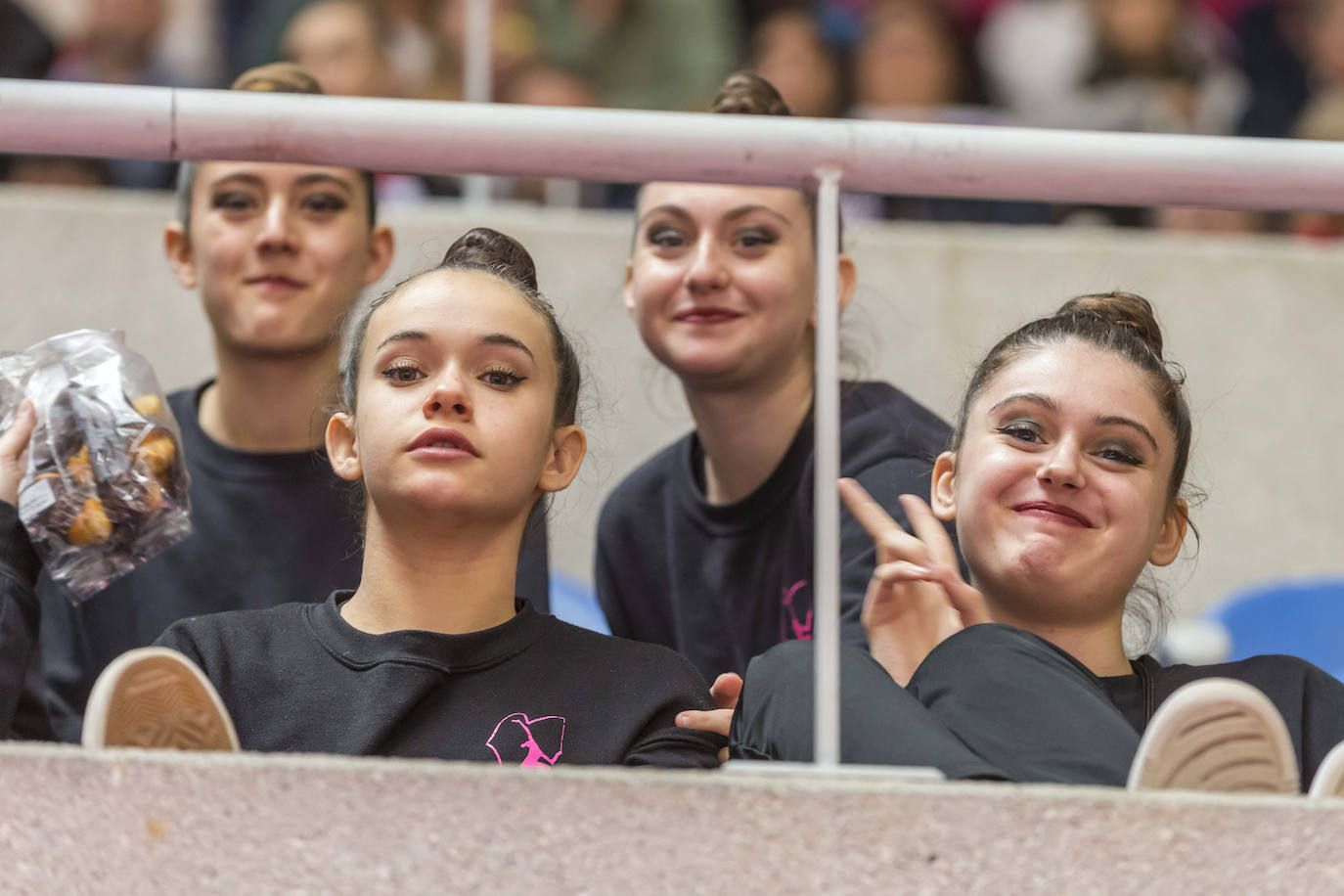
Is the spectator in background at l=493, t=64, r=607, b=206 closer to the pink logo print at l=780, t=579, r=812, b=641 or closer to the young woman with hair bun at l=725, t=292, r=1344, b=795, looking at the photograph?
the pink logo print at l=780, t=579, r=812, b=641

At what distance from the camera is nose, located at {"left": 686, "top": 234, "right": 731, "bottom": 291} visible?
92.7 inches

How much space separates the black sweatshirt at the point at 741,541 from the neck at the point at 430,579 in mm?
467

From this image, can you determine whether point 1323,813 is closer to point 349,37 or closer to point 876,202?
point 876,202

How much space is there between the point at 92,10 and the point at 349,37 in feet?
2.83

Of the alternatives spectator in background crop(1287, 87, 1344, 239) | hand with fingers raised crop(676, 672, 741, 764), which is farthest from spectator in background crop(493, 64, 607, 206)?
hand with fingers raised crop(676, 672, 741, 764)

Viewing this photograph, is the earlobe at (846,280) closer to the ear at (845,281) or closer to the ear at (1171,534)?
the ear at (845,281)

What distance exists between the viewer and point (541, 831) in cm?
121

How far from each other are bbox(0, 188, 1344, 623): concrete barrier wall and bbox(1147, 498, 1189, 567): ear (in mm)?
1608

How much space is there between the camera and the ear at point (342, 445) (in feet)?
5.91

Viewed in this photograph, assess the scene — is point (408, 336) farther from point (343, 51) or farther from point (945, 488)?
point (343, 51)

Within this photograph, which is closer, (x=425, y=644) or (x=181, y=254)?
(x=425, y=644)

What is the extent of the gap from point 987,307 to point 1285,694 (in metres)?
1.99

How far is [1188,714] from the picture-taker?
1.22 m

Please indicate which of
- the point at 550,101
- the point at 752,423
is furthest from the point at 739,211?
the point at 550,101
